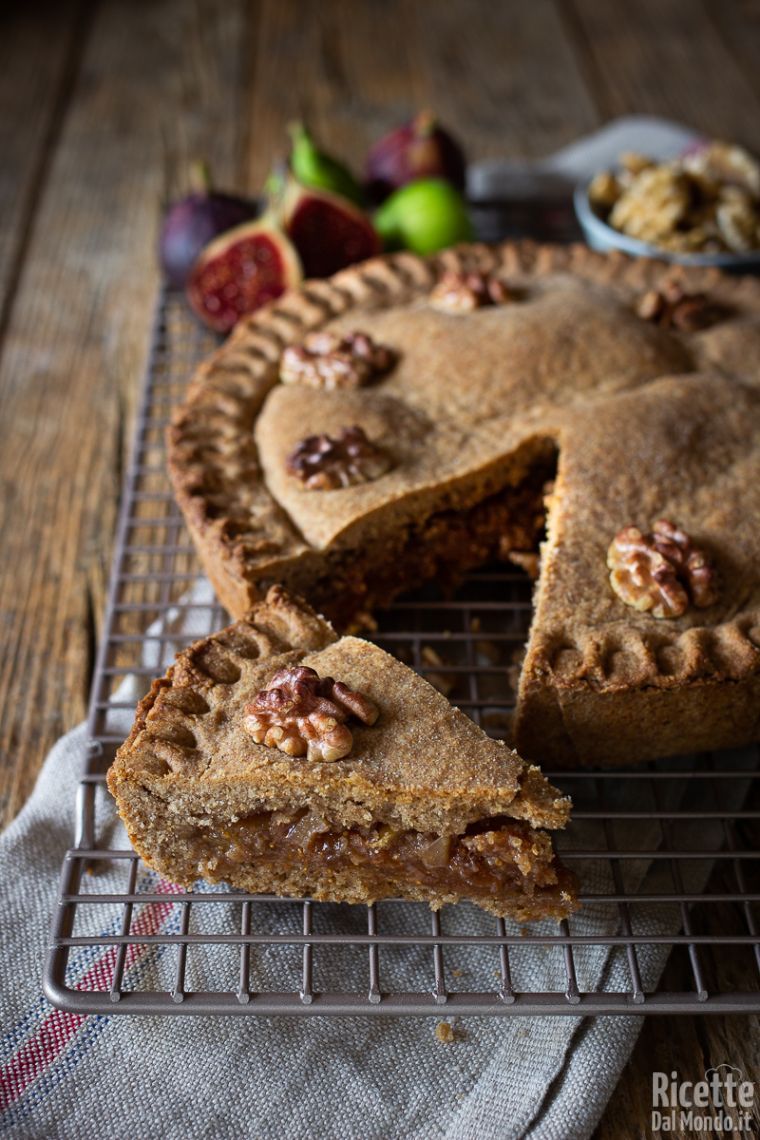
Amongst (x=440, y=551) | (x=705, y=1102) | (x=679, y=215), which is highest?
(x=679, y=215)

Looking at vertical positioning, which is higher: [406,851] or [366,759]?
[366,759]

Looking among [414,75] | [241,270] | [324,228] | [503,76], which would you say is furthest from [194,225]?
[503,76]

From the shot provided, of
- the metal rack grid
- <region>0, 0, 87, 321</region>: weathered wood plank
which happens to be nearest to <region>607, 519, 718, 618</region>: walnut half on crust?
the metal rack grid

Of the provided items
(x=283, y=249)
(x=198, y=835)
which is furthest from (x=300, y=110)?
(x=198, y=835)

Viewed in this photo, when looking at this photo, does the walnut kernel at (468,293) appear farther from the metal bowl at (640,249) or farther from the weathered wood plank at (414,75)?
the weathered wood plank at (414,75)

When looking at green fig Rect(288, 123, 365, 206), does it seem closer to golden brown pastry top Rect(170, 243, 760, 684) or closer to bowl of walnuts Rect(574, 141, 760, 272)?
golden brown pastry top Rect(170, 243, 760, 684)

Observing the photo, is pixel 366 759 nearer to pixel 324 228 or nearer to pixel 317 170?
pixel 324 228

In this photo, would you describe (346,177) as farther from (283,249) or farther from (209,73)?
(209,73)
